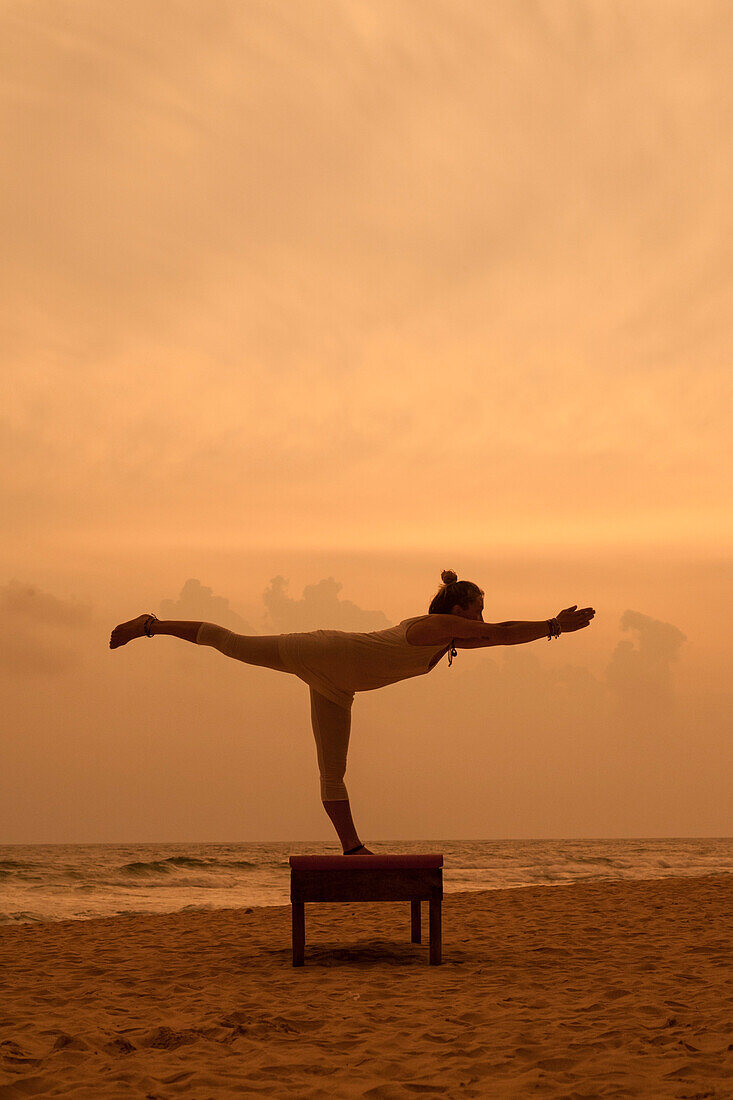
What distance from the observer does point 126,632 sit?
5.07 meters

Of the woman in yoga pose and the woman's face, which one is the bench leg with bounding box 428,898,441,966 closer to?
the woman in yoga pose

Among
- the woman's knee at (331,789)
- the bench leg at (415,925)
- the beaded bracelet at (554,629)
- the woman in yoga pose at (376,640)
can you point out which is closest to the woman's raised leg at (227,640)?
the woman in yoga pose at (376,640)

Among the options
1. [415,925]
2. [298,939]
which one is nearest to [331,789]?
[298,939]

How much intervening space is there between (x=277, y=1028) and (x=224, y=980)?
123 centimetres

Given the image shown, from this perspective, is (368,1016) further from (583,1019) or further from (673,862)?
(673,862)

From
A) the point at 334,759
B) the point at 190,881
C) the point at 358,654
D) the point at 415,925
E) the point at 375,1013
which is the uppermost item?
the point at 358,654

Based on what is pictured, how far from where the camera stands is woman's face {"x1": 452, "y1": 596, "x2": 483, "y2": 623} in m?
4.88

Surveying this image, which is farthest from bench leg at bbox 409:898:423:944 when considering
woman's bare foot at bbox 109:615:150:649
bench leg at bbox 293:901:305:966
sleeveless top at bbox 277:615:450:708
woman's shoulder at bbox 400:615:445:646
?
woman's bare foot at bbox 109:615:150:649

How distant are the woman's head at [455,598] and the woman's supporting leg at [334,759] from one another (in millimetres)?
863

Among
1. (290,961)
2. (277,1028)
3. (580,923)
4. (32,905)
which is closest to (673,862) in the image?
(32,905)

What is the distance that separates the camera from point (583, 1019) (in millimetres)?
3846

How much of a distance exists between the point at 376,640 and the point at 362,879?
1.26 metres

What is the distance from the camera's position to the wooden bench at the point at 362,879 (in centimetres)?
495

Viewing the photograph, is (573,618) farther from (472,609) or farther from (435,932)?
(435,932)
